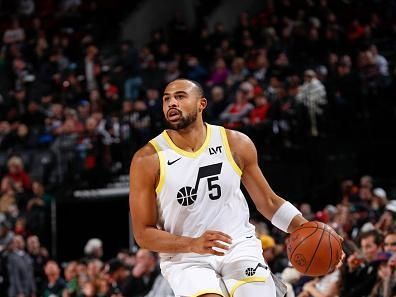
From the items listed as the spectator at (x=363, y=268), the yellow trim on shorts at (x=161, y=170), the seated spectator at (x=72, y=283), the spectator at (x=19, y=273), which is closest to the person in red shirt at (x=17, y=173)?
the spectator at (x=19, y=273)

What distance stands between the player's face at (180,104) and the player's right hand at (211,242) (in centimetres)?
89

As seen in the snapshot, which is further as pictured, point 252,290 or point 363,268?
point 363,268

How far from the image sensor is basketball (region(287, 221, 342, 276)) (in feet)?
19.8

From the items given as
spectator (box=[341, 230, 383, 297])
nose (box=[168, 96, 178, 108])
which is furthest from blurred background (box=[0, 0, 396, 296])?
nose (box=[168, 96, 178, 108])

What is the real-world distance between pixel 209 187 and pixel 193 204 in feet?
0.51

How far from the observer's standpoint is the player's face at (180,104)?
20.4 ft

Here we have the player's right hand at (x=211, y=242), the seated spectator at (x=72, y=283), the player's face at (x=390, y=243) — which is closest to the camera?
the player's right hand at (x=211, y=242)

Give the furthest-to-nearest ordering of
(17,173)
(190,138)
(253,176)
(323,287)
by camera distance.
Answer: (17,173)
(323,287)
(253,176)
(190,138)

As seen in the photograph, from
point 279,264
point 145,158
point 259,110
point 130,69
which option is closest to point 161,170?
point 145,158

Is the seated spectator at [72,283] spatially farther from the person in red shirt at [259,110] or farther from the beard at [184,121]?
the beard at [184,121]

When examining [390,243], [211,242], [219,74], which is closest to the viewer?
[211,242]

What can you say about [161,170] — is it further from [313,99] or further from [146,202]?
[313,99]

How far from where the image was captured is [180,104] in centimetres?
620

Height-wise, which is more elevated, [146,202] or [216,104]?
[216,104]
